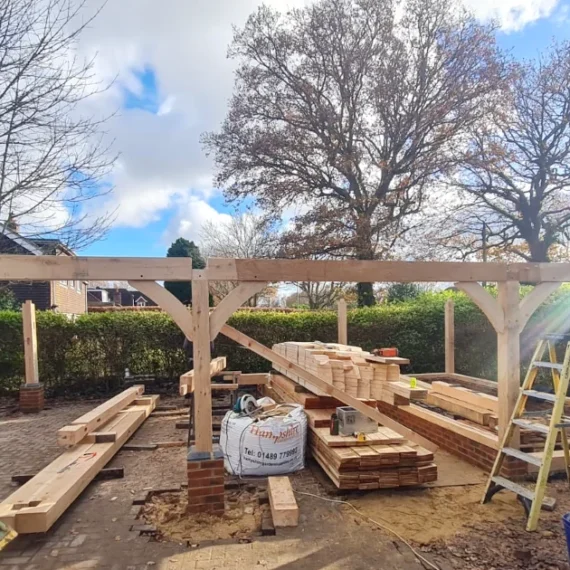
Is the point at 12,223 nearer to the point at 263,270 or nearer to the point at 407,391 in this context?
the point at 263,270

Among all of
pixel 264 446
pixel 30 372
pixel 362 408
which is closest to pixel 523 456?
pixel 362 408

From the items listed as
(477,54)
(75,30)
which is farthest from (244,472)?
(477,54)

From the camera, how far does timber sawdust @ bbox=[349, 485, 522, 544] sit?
369 centimetres

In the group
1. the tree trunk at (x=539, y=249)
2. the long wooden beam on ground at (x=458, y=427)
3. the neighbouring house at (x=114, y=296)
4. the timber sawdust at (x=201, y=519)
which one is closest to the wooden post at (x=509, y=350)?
the long wooden beam on ground at (x=458, y=427)

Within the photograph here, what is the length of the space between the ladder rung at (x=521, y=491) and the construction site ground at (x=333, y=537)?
91mm

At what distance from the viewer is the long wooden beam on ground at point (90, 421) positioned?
523 cm

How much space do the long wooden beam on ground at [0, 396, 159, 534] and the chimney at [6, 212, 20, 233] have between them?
14.6 feet

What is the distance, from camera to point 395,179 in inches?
668

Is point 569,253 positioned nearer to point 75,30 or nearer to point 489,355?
point 489,355

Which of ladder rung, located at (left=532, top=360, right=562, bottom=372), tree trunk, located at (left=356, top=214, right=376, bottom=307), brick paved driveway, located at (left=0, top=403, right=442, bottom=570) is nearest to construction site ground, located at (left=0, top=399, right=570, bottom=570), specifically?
brick paved driveway, located at (left=0, top=403, right=442, bottom=570)

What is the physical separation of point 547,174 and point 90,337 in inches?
692

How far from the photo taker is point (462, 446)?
5531 mm

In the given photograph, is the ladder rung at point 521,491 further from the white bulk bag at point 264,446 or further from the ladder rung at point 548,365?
the white bulk bag at point 264,446

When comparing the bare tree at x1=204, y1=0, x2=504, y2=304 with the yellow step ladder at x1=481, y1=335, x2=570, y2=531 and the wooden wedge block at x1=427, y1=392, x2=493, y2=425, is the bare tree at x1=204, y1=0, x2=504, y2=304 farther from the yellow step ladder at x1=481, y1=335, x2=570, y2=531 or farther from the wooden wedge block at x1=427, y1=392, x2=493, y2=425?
the yellow step ladder at x1=481, y1=335, x2=570, y2=531
